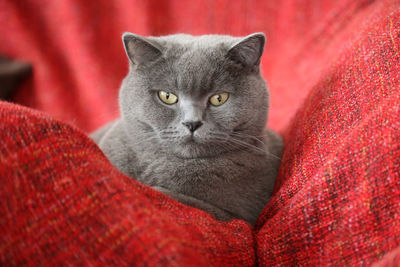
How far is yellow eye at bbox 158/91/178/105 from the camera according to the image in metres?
1.06

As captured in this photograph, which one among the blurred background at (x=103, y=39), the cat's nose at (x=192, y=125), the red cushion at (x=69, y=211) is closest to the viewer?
the red cushion at (x=69, y=211)

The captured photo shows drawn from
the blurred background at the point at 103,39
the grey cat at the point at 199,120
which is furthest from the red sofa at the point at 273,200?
the blurred background at the point at 103,39

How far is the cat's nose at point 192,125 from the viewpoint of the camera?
39.2 inches

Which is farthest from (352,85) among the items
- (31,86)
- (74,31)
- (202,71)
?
(31,86)

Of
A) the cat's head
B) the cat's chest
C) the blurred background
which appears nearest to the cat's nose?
the cat's head

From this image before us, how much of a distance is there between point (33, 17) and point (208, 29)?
898 mm

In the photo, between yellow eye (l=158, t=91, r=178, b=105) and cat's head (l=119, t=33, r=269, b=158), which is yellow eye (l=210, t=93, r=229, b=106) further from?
yellow eye (l=158, t=91, r=178, b=105)

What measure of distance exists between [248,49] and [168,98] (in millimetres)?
275

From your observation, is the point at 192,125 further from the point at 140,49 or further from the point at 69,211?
the point at 69,211

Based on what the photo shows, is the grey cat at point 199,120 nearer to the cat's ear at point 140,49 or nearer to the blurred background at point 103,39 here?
the cat's ear at point 140,49

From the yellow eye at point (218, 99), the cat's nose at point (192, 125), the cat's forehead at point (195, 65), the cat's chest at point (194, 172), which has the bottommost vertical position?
the cat's chest at point (194, 172)

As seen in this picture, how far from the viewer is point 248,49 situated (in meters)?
1.07

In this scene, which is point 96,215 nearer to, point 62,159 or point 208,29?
point 62,159

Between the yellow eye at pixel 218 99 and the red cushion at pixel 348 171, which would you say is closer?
the red cushion at pixel 348 171
